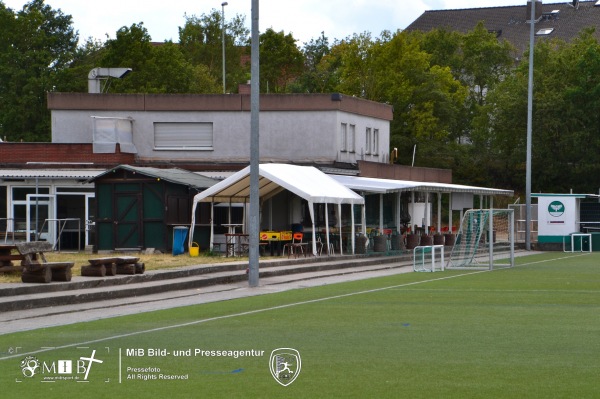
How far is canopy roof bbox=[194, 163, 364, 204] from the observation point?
35.9 metres

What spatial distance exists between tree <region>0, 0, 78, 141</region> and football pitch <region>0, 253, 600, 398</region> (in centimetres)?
5862

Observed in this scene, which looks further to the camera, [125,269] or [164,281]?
[164,281]

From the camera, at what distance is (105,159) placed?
46312mm

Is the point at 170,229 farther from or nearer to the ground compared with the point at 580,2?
nearer to the ground

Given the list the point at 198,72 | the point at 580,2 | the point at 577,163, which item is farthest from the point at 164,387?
the point at 580,2

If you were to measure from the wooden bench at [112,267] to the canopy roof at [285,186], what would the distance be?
862cm

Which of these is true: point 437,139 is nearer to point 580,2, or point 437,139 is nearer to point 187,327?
point 580,2

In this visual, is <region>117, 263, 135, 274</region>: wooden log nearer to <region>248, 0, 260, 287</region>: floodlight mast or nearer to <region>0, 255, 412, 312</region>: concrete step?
<region>0, 255, 412, 312</region>: concrete step

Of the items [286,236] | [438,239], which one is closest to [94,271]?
[286,236]

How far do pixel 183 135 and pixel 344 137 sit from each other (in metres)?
7.12

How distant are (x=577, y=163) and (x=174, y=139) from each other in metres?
36.3

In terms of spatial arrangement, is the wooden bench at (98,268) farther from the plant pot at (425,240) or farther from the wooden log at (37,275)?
the plant pot at (425,240)

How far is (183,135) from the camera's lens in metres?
48.5

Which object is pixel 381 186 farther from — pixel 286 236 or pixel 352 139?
pixel 352 139
